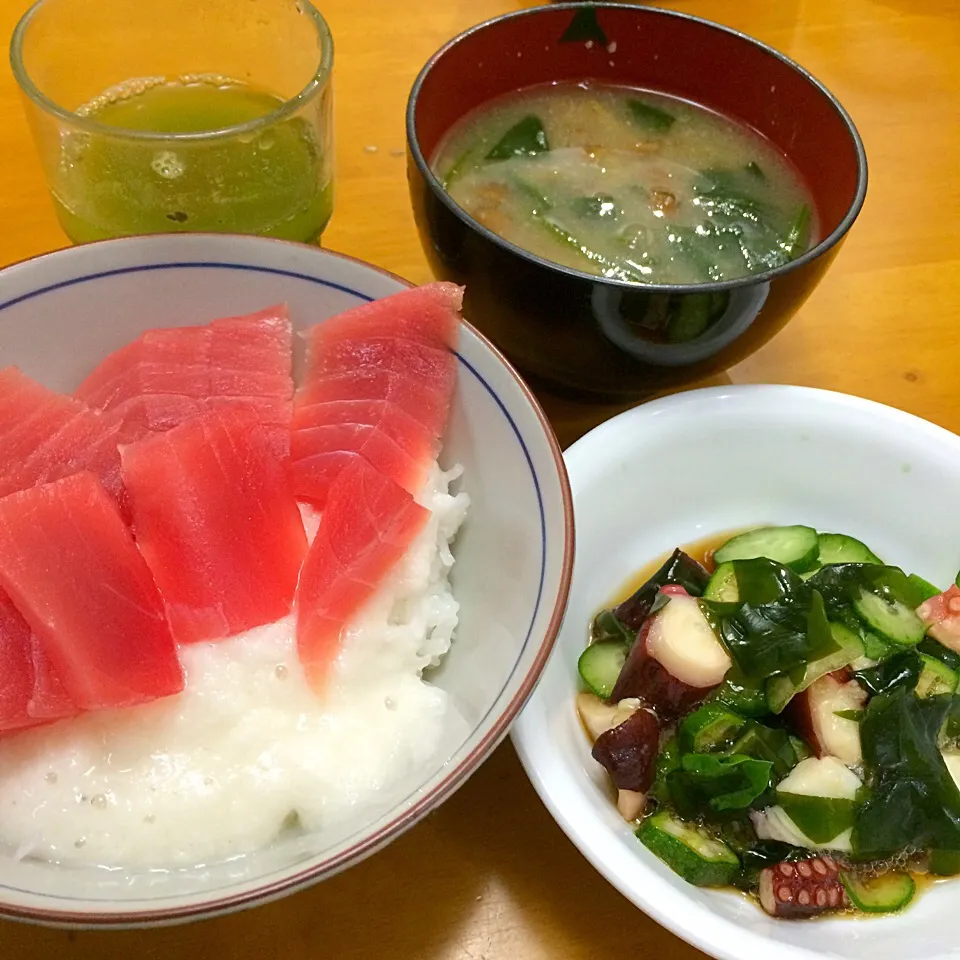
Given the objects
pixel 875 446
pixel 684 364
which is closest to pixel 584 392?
pixel 684 364

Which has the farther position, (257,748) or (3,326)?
(3,326)

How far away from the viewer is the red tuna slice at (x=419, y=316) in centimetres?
113

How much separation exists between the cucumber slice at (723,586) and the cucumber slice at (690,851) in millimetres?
306

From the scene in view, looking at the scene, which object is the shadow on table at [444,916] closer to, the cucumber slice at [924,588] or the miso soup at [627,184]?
the cucumber slice at [924,588]

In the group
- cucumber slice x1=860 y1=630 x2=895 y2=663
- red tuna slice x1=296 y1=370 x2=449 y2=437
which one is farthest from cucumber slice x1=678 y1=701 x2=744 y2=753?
red tuna slice x1=296 y1=370 x2=449 y2=437

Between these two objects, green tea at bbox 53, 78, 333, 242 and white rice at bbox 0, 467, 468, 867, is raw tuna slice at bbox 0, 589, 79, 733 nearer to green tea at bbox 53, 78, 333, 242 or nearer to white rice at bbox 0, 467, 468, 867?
white rice at bbox 0, 467, 468, 867

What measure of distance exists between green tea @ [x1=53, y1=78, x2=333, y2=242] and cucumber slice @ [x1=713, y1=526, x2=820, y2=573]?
0.81 metres

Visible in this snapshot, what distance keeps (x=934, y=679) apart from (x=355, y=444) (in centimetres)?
80

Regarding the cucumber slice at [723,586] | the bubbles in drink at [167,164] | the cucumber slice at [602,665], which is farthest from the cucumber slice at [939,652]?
the bubbles in drink at [167,164]

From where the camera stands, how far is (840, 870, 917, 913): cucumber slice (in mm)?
1036

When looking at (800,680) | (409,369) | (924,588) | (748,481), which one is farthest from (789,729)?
(409,369)

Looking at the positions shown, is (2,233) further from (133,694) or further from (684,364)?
(684,364)

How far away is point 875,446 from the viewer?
1408mm

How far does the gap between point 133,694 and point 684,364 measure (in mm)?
852
